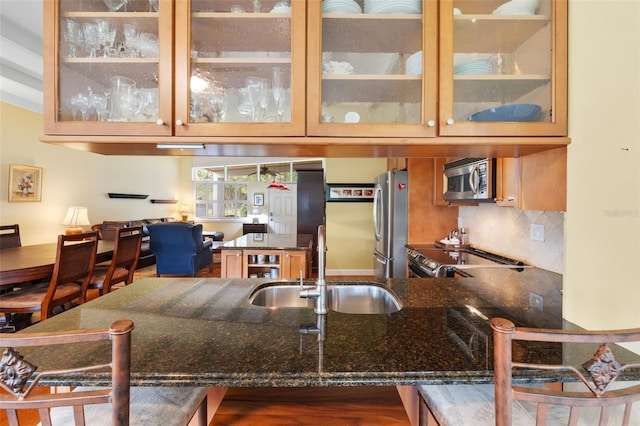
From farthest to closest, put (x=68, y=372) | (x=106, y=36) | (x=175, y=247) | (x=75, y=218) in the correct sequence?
(x=75, y=218), (x=175, y=247), (x=106, y=36), (x=68, y=372)

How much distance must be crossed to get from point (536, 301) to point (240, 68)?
5.26ft

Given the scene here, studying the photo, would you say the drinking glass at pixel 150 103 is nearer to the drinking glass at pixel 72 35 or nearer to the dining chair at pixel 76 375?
the drinking glass at pixel 72 35

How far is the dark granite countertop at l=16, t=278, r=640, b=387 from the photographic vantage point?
718mm

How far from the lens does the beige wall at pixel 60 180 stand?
4.11 m

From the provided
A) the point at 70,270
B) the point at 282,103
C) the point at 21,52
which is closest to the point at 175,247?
the point at 70,270

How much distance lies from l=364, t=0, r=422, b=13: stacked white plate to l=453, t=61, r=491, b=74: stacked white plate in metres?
0.25

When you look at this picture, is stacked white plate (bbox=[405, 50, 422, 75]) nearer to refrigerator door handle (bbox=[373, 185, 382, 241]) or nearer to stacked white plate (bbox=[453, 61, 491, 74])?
stacked white plate (bbox=[453, 61, 491, 74])

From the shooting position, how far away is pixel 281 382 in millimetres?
703

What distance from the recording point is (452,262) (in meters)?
2.16

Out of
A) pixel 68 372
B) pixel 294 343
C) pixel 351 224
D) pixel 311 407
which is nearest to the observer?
pixel 68 372

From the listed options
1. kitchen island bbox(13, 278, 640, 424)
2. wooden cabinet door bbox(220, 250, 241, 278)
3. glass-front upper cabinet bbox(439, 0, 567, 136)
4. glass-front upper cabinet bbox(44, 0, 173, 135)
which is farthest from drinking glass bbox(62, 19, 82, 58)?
wooden cabinet door bbox(220, 250, 241, 278)

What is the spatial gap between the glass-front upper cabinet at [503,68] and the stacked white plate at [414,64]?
0.08 metres

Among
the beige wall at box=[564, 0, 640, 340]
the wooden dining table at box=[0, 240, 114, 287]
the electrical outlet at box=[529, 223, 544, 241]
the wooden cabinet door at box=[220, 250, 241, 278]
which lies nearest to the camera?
the beige wall at box=[564, 0, 640, 340]

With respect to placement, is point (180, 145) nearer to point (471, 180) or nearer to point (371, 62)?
point (371, 62)
